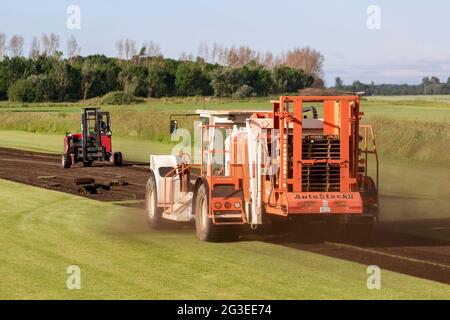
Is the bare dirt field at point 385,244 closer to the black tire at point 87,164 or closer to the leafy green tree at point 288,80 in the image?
the black tire at point 87,164

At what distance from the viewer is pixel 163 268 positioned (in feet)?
50.1

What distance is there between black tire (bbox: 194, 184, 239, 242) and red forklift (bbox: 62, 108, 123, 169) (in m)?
21.4

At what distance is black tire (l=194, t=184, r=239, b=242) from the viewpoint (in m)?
17.7

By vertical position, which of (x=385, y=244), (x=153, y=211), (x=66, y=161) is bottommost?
(x=66, y=161)

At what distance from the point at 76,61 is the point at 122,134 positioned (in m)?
93.4

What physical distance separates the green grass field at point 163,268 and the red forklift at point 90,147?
58.4 ft

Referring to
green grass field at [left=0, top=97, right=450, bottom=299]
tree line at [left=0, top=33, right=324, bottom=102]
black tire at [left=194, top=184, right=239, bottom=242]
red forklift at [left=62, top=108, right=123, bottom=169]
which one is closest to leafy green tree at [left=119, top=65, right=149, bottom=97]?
tree line at [left=0, top=33, right=324, bottom=102]

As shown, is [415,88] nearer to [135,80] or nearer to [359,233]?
[135,80]

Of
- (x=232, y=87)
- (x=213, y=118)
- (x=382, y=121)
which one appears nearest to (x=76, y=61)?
(x=232, y=87)

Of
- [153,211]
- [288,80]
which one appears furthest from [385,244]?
[288,80]

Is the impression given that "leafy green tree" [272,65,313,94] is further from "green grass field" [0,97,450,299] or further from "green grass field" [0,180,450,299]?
"green grass field" [0,180,450,299]

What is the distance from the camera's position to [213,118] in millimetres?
18734

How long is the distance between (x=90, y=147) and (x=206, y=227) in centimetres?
2289

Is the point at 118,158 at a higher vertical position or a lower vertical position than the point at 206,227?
lower
